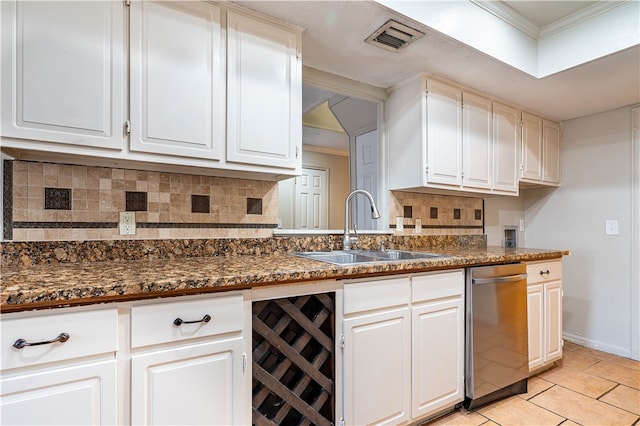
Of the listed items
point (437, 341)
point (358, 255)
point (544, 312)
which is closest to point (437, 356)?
point (437, 341)

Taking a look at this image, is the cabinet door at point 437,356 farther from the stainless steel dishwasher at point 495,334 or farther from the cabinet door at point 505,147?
the cabinet door at point 505,147

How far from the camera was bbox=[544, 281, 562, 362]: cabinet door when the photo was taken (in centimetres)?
240

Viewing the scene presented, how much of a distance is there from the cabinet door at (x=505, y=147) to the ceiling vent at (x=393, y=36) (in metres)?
1.21

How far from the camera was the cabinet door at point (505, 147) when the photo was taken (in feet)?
8.79

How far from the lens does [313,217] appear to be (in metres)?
3.60

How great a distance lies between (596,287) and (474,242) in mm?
1176

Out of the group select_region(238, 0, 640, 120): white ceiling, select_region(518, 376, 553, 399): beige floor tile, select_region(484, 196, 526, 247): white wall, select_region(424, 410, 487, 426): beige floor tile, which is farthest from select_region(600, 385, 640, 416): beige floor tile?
select_region(238, 0, 640, 120): white ceiling

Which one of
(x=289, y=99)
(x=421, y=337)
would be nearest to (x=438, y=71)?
(x=289, y=99)

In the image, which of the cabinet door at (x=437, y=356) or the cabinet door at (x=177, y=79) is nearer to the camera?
the cabinet door at (x=177, y=79)

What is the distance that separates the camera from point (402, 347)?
1.67m

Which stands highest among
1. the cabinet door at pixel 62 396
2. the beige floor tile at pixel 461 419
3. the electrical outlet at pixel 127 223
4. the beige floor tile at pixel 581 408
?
the electrical outlet at pixel 127 223

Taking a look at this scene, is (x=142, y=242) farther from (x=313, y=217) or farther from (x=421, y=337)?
(x=313, y=217)

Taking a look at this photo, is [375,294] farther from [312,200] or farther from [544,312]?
[312,200]

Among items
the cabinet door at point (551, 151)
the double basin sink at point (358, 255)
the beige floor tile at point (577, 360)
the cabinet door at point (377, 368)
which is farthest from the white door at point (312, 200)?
the beige floor tile at point (577, 360)
